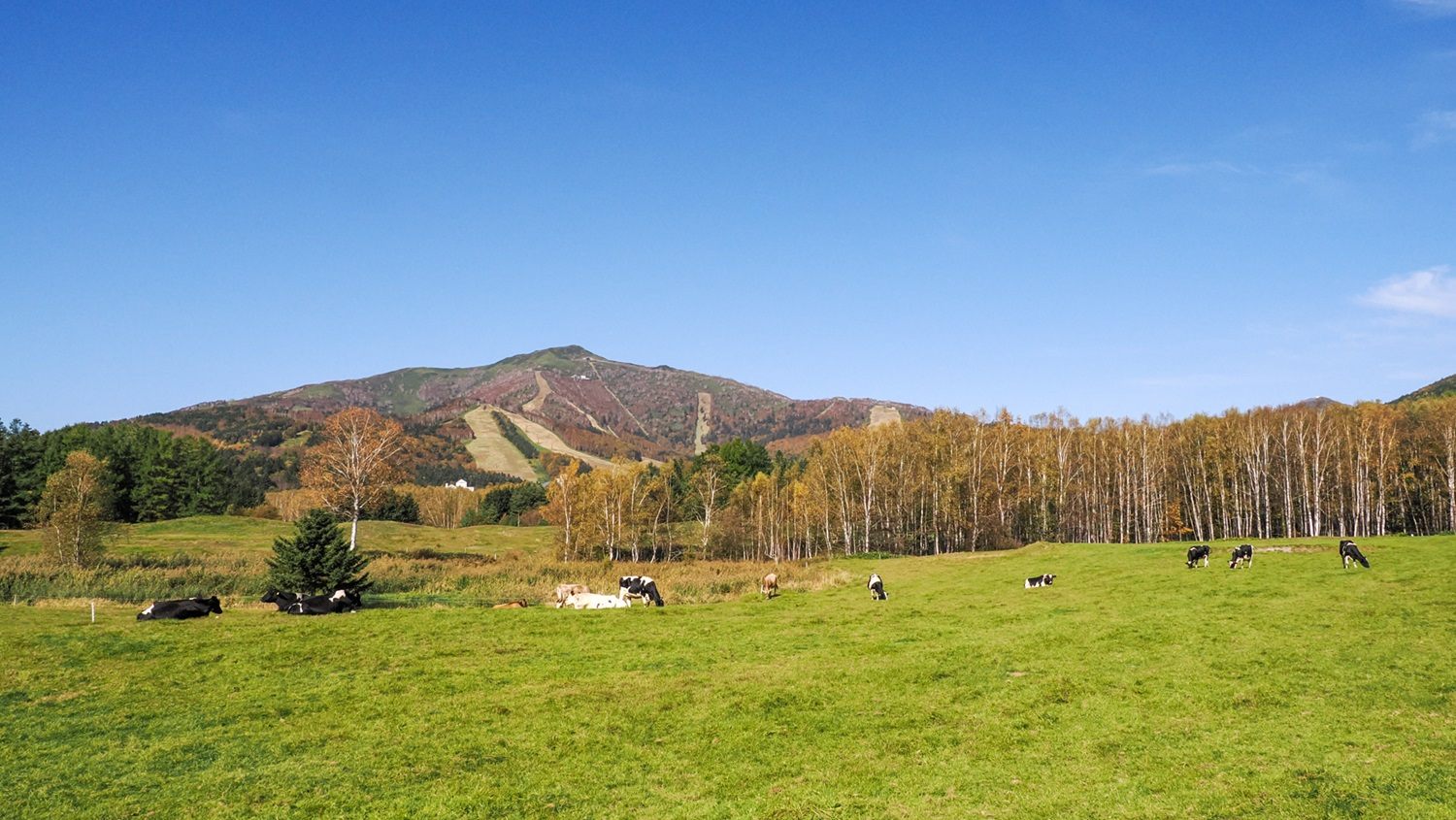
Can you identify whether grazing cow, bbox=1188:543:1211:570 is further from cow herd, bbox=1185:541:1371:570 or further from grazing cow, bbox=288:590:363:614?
grazing cow, bbox=288:590:363:614

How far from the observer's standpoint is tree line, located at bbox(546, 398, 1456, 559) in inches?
3132

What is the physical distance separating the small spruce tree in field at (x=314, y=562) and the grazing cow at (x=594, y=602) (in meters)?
9.79

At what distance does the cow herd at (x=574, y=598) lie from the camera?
26328 millimetres

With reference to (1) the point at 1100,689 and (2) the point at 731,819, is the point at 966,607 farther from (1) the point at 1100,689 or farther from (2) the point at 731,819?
(2) the point at 731,819

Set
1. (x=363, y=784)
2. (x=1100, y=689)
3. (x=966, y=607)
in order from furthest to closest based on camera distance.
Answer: (x=966, y=607) → (x=1100, y=689) → (x=363, y=784)

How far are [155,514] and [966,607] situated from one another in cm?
11270

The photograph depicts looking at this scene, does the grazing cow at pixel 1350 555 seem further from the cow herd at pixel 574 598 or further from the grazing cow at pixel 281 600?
the grazing cow at pixel 281 600

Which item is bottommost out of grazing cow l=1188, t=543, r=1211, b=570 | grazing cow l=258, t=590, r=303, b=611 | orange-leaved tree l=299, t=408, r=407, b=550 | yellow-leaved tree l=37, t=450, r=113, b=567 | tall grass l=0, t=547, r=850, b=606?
tall grass l=0, t=547, r=850, b=606

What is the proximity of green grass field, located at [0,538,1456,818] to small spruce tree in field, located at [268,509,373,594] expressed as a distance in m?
8.01

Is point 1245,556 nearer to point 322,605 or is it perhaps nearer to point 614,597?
point 614,597

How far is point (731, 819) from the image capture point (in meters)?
11.4

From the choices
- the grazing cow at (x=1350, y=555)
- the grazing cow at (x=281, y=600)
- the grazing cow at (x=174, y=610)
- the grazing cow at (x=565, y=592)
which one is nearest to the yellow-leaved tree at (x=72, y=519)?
the grazing cow at (x=281, y=600)

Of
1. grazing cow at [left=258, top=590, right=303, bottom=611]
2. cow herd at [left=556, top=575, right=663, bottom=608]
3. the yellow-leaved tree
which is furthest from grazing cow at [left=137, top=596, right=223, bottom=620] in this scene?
the yellow-leaved tree

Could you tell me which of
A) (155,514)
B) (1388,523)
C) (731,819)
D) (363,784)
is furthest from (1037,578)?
(155,514)
